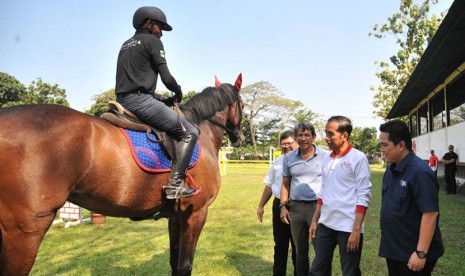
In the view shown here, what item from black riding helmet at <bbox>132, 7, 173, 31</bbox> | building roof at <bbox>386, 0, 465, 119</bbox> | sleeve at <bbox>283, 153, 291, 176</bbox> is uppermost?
building roof at <bbox>386, 0, 465, 119</bbox>

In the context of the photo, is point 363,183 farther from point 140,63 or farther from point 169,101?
point 140,63

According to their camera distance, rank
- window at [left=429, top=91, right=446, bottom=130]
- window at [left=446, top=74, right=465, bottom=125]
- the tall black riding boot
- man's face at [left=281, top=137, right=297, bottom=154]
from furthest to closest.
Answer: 1. window at [left=429, top=91, right=446, bottom=130]
2. window at [left=446, top=74, right=465, bottom=125]
3. man's face at [left=281, top=137, right=297, bottom=154]
4. the tall black riding boot

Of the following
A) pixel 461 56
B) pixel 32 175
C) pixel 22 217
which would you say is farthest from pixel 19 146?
pixel 461 56

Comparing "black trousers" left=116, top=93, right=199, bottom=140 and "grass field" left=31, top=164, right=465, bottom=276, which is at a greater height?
"black trousers" left=116, top=93, right=199, bottom=140

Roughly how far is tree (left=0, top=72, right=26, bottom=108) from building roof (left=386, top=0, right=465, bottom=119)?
49.1 m

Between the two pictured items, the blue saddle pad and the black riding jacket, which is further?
the black riding jacket

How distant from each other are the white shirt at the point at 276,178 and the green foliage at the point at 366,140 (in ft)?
220

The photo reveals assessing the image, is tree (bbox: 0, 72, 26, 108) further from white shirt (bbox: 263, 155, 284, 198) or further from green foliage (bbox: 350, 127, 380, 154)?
white shirt (bbox: 263, 155, 284, 198)

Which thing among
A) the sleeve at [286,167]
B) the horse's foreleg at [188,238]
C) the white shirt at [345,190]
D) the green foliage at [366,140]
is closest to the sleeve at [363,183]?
the white shirt at [345,190]

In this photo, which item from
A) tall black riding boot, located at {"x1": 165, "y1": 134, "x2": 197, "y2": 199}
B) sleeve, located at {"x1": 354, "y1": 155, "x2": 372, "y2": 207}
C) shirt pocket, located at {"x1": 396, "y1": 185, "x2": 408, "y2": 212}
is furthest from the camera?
tall black riding boot, located at {"x1": 165, "y1": 134, "x2": 197, "y2": 199}

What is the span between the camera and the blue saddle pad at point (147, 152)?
3.68 metres

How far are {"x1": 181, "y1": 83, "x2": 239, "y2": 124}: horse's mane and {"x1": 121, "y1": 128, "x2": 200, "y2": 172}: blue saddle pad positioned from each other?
2.97 feet

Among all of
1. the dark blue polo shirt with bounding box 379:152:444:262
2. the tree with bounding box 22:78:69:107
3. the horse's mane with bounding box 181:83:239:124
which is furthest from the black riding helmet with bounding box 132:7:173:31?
the tree with bounding box 22:78:69:107

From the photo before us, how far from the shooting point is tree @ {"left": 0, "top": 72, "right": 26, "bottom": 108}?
5131 cm
